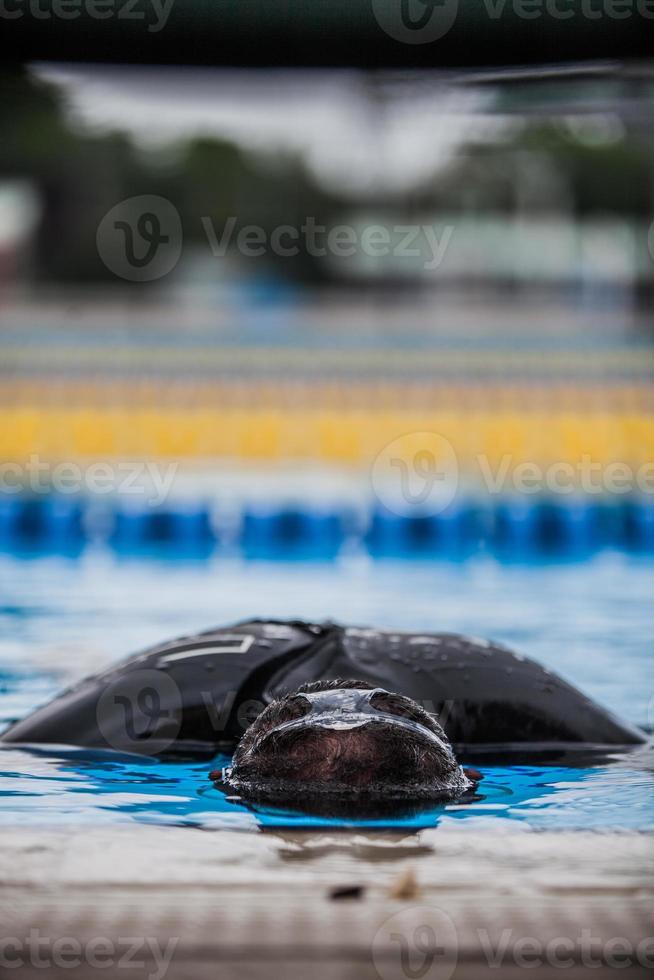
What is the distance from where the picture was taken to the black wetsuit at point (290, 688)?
12.8 ft

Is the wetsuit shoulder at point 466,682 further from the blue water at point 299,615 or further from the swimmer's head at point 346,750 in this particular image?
the swimmer's head at point 346,750

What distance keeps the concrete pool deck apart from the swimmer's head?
19 cm

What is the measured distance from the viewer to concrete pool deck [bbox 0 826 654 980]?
2121 mm

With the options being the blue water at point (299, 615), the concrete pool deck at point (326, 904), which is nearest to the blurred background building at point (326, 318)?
the blue water at point (299, 615)

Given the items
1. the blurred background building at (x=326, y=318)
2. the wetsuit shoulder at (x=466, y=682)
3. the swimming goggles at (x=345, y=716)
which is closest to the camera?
the swimming goggles at (x=345, y=716)

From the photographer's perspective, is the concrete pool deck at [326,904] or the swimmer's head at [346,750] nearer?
the concrete pool deck at [326,904]

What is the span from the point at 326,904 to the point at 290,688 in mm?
1395

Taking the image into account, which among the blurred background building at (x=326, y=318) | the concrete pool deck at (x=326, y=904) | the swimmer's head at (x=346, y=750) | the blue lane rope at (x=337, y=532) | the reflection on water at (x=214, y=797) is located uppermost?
the blurred background building at (x=326, y=318)

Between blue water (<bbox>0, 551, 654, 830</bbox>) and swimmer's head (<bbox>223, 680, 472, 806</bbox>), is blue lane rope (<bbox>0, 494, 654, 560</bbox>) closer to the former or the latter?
blue water (<bbox>0, 551, 654, 830</bbox>)

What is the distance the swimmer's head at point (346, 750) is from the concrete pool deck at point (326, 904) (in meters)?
0.19

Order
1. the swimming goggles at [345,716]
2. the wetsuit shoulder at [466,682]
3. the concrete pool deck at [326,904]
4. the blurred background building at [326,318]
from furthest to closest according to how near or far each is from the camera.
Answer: the blurred background building at [326,318] < the wetsuit shoulder at [466,682] < the swimming goggles at [345,716] < the concrete pool deck at [326,904]

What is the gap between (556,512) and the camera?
1073cm

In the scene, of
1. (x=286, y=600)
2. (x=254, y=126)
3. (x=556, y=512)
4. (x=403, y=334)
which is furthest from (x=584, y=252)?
(x=286, y=600)

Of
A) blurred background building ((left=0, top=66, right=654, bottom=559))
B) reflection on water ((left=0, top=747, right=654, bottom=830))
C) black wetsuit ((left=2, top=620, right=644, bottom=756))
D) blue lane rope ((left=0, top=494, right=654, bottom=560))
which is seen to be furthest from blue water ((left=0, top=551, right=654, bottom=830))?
blurred background building ((left=0, top=66, right=654, bottom=559))
